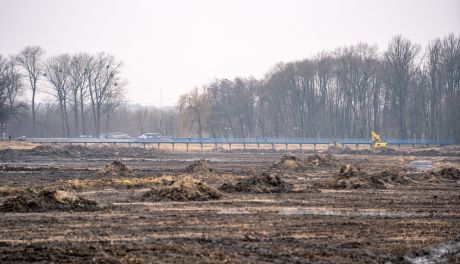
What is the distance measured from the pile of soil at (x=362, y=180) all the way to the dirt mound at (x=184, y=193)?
23.6 feet

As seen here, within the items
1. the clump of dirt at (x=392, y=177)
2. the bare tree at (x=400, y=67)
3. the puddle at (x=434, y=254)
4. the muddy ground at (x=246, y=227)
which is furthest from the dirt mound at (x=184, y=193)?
the bare tree at (x=400, y=67)

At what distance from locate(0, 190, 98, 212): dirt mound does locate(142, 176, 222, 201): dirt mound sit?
332 centimetres

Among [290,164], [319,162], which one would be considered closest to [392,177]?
[290,164]

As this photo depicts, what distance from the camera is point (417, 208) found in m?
22.2

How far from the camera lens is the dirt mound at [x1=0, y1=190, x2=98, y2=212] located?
2106 centimetres

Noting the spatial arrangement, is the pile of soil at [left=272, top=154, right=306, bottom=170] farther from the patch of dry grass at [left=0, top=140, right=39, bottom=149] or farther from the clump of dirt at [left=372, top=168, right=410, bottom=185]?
the patch of dry grass at [left=0, top=140, right=39, bottom=149]

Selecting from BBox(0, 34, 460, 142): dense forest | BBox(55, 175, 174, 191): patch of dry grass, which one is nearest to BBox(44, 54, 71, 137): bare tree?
BBox(0, 34, 460, 142): dense forest

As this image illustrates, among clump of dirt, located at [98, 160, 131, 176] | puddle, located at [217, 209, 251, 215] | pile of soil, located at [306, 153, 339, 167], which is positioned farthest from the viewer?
pile of soil, located at [306, 153, 339, 167]

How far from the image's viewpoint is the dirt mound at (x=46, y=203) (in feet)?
69.1

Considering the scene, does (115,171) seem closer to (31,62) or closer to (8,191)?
(8,191)

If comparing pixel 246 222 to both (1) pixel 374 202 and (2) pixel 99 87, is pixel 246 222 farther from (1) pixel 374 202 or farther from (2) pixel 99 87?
(2) pixel 99 87

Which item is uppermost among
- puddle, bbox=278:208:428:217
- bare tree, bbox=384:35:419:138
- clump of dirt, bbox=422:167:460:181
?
bare tree, bbox=384:35:419:138

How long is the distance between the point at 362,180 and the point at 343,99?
7356cm

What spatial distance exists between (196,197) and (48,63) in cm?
8742
